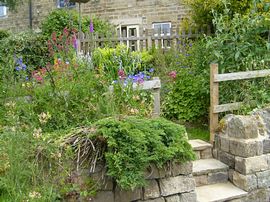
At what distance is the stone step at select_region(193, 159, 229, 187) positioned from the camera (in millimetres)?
4504

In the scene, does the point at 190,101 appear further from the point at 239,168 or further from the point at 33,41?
the point at 33,41

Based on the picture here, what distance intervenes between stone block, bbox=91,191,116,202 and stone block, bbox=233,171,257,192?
1873 millimetres

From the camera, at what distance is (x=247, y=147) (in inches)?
170

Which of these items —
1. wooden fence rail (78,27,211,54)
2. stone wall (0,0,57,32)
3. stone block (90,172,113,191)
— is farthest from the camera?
stone wall (0,0,57,32)

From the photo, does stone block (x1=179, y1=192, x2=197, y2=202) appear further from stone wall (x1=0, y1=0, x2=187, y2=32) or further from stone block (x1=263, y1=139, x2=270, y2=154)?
stone wall (x1=0, y1=0, x2=187, y2=32)

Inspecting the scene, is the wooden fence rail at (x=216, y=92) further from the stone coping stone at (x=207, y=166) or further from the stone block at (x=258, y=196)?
the stone block at (x=258, y=196)

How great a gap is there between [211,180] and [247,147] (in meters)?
0.66

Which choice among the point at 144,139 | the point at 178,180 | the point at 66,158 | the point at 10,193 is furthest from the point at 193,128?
the point at 10,193

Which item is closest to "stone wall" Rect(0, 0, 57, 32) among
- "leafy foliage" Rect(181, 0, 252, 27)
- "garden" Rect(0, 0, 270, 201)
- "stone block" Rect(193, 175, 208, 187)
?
"leafy foliage" Rect(181, 0, 252, 27)

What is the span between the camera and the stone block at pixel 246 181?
438 cm

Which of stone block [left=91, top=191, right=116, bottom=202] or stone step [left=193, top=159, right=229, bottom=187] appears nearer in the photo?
stone block [left=91, top=191, right=116, bottom=202]

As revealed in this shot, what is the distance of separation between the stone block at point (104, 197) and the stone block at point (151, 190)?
1.10ft

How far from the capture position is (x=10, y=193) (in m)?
2.96

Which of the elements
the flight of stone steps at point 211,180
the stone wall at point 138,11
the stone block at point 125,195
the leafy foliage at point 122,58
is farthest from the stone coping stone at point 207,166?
the stone wall at point 138,11
